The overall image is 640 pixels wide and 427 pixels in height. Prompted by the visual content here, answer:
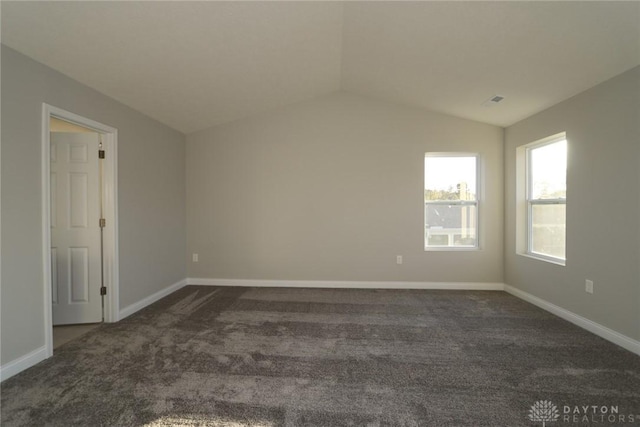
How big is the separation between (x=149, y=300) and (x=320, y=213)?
2546mm

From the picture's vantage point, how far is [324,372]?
2020 mm

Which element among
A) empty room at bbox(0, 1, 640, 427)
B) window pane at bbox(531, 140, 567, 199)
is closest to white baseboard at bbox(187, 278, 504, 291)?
empty room at bbox(0, 1, 640, 427)

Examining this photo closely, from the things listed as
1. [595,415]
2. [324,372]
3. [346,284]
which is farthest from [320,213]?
[595,415]

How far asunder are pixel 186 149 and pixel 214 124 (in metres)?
0.61

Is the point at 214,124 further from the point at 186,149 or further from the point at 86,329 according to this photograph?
the point at 86,329

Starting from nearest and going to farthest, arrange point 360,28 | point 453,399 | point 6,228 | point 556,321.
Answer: point 453,399 < point 6,228 < point 360,28 < point 556,321

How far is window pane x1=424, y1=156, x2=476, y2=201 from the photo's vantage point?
419cm

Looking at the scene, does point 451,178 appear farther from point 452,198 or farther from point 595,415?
point 595,415

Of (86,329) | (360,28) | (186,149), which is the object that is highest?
(360,28)

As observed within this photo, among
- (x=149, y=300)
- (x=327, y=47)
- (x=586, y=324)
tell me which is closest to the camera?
(x=586, y=324)

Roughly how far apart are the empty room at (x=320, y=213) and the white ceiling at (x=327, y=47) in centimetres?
2

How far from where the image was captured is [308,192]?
13.9ft

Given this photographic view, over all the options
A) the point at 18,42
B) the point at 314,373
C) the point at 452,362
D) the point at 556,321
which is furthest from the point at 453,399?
the point at 18,42

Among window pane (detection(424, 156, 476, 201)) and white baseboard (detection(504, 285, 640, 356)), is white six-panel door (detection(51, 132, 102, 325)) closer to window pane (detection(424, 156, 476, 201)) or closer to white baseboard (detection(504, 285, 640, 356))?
window pane (detection(424, 156, 476, 201))
